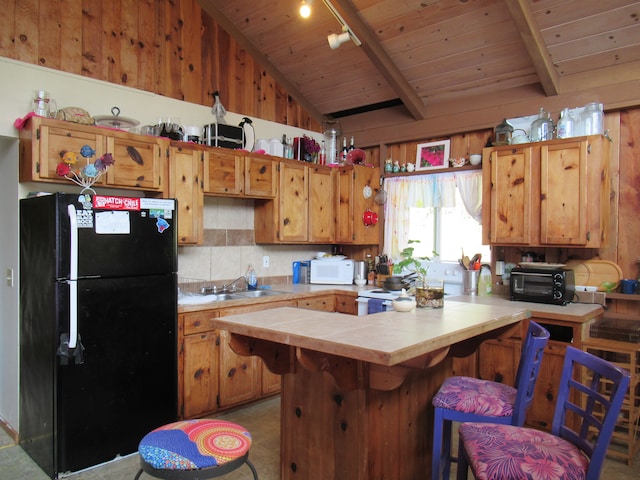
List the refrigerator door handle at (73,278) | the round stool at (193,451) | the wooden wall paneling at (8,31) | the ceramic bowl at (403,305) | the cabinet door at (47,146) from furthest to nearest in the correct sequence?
the wooden wall paneling at (8,31)
the cabinet door at (47,146)
the refrigerator door handle at (73,278)
the ceramic bowl at (403,305)
the round stool at (193,451)

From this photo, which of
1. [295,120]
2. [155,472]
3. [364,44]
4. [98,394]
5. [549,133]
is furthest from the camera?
[295,120]

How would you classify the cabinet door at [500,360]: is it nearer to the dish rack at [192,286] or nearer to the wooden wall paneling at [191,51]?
the dish rack at [192,286]

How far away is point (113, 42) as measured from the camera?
11.3 ft

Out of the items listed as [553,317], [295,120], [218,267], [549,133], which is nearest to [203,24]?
[295,120]

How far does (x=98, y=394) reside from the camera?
8.60 ft

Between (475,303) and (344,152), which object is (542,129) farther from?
(344,152)

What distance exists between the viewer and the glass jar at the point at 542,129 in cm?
350

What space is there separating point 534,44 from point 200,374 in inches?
132

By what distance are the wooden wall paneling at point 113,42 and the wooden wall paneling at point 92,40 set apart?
0.02 m

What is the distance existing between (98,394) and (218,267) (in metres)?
1.60

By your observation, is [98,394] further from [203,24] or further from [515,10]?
[515,10]

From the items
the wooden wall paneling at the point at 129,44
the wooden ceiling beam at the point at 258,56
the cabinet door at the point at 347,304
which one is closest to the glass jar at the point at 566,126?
the cabinet door at the point at 347,304

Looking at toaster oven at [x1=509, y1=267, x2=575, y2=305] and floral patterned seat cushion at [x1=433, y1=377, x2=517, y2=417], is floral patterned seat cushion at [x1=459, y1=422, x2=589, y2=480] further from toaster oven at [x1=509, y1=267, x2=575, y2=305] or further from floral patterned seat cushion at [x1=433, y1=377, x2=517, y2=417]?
toaster oven at [x1=509, y1=267, x2=575, y2=305]

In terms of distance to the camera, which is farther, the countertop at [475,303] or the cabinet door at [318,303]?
the cabinet door at [318,303]
